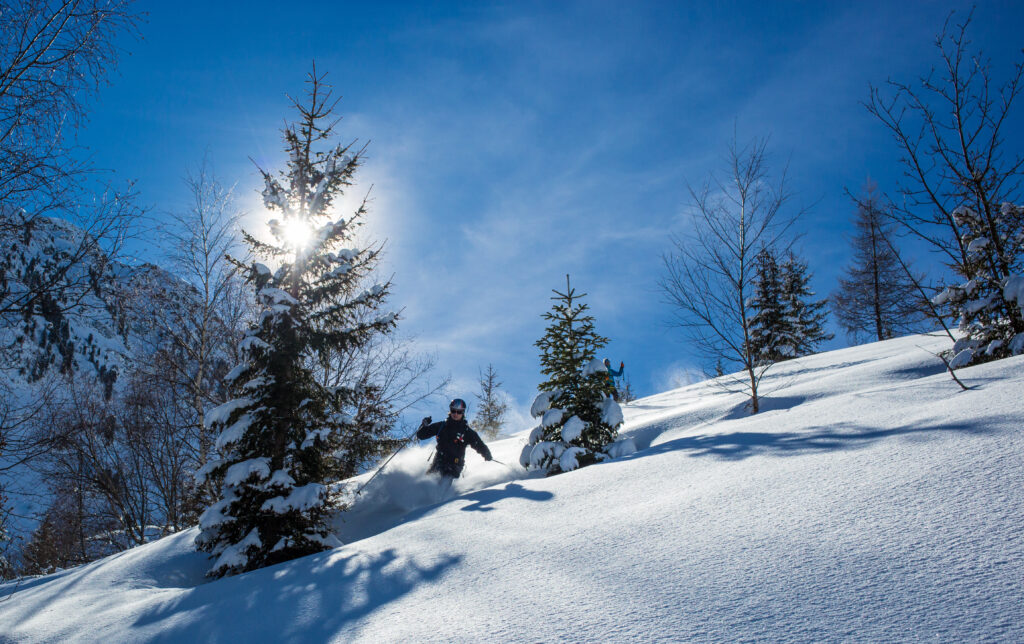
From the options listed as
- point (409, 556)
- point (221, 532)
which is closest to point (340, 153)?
point (221, 532)

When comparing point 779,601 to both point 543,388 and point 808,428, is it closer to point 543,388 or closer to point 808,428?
point 808,428

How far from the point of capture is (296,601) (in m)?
3.23

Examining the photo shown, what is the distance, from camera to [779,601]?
1.83 meters

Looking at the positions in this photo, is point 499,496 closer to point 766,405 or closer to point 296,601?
point 296,601

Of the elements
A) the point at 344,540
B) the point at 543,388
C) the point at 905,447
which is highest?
the point at 543,388

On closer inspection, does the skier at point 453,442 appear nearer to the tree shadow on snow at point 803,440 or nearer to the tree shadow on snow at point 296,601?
the tree shadow on snow at point 803,440

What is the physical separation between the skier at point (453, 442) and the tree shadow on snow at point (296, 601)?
520 centimetres

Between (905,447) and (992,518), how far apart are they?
132 centimetres

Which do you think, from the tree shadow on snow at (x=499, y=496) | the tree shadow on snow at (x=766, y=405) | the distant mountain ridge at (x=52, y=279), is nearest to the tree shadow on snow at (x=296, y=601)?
the tree shadow on snow at (x=499, y=496)

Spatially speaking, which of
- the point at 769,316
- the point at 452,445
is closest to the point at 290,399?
the point at 452,445

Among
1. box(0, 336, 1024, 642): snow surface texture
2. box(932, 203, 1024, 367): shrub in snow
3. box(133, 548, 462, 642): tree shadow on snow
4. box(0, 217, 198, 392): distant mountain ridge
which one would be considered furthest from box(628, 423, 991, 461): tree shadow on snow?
box(932, 203, 1024, 367): shrub in snow

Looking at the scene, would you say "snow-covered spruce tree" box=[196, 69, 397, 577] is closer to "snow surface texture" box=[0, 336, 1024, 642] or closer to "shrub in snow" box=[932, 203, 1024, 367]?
"snow surface texture" box=[0, 336, 1024, 642]

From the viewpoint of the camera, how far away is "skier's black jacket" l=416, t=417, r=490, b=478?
30.7ft

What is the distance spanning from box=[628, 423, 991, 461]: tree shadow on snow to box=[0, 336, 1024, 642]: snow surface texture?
0.03 meters
